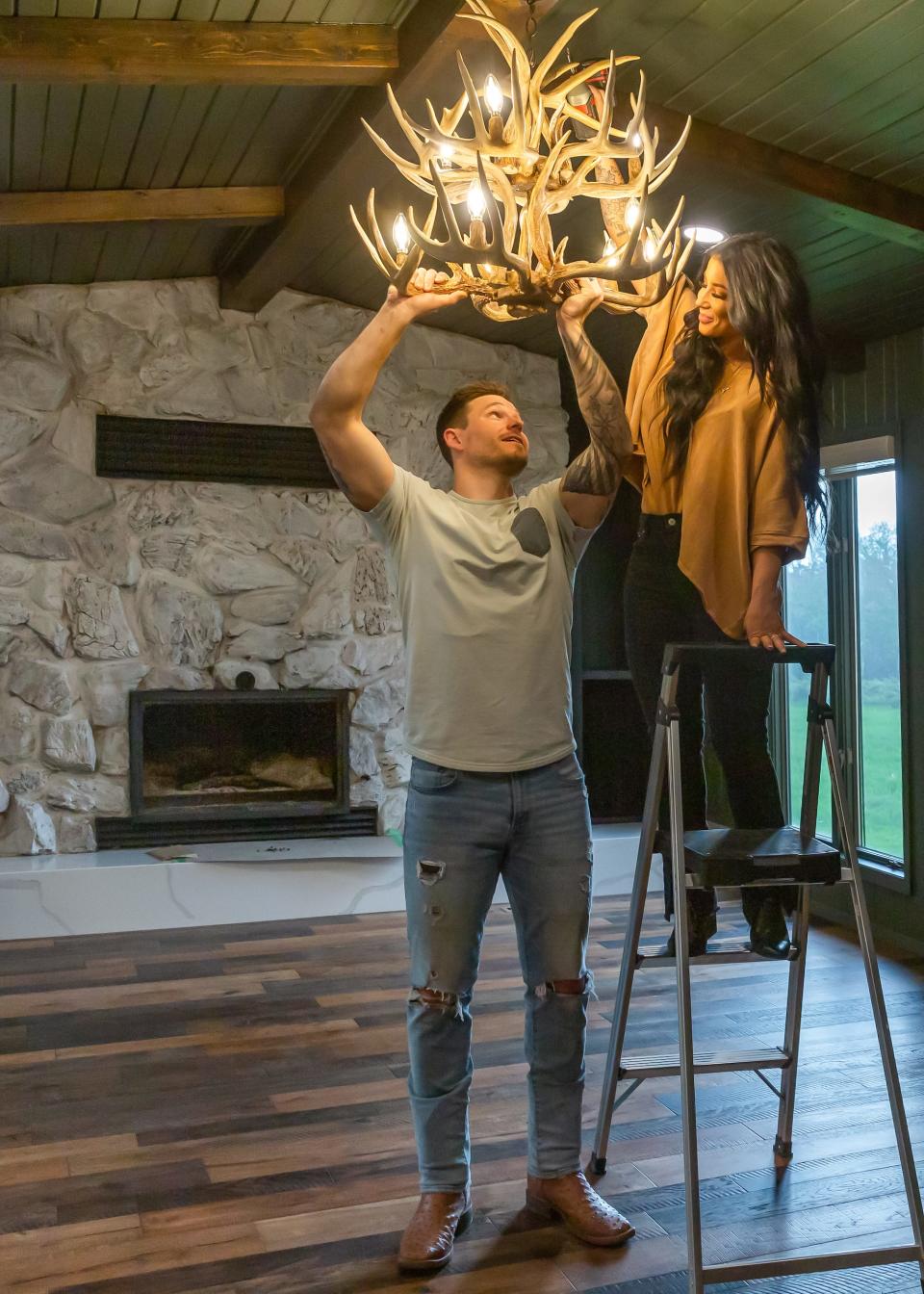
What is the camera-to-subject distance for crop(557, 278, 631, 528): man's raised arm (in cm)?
196

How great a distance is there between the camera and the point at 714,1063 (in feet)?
7.29

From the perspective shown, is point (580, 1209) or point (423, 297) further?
point (580, 1209)

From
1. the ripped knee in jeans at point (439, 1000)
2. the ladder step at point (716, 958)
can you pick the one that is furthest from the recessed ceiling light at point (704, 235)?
the ripped knee in jeans at point (439, 1000)

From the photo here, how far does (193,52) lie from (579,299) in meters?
1.66

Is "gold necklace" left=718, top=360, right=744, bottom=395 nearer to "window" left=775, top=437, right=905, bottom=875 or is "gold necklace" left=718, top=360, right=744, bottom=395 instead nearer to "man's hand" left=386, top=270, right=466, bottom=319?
"man's hand" left=386, top=270, right=466, bottom=319

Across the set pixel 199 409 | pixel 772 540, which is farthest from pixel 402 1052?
pixel 199 409

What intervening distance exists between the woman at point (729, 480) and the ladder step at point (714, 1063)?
52 cm

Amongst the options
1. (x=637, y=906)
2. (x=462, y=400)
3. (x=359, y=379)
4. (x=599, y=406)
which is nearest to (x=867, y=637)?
(x=637, y=906)

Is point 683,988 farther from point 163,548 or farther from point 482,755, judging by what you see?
point 163,548

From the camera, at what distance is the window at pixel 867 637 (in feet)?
14.8

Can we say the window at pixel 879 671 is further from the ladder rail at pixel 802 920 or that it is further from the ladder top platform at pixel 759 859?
the ladder top platform at pixel 759 859

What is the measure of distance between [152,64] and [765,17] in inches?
58.6

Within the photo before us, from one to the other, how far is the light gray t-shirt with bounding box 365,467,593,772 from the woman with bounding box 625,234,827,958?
0.17 m

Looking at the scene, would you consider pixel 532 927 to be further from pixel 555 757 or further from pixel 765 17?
pixel 765 17
